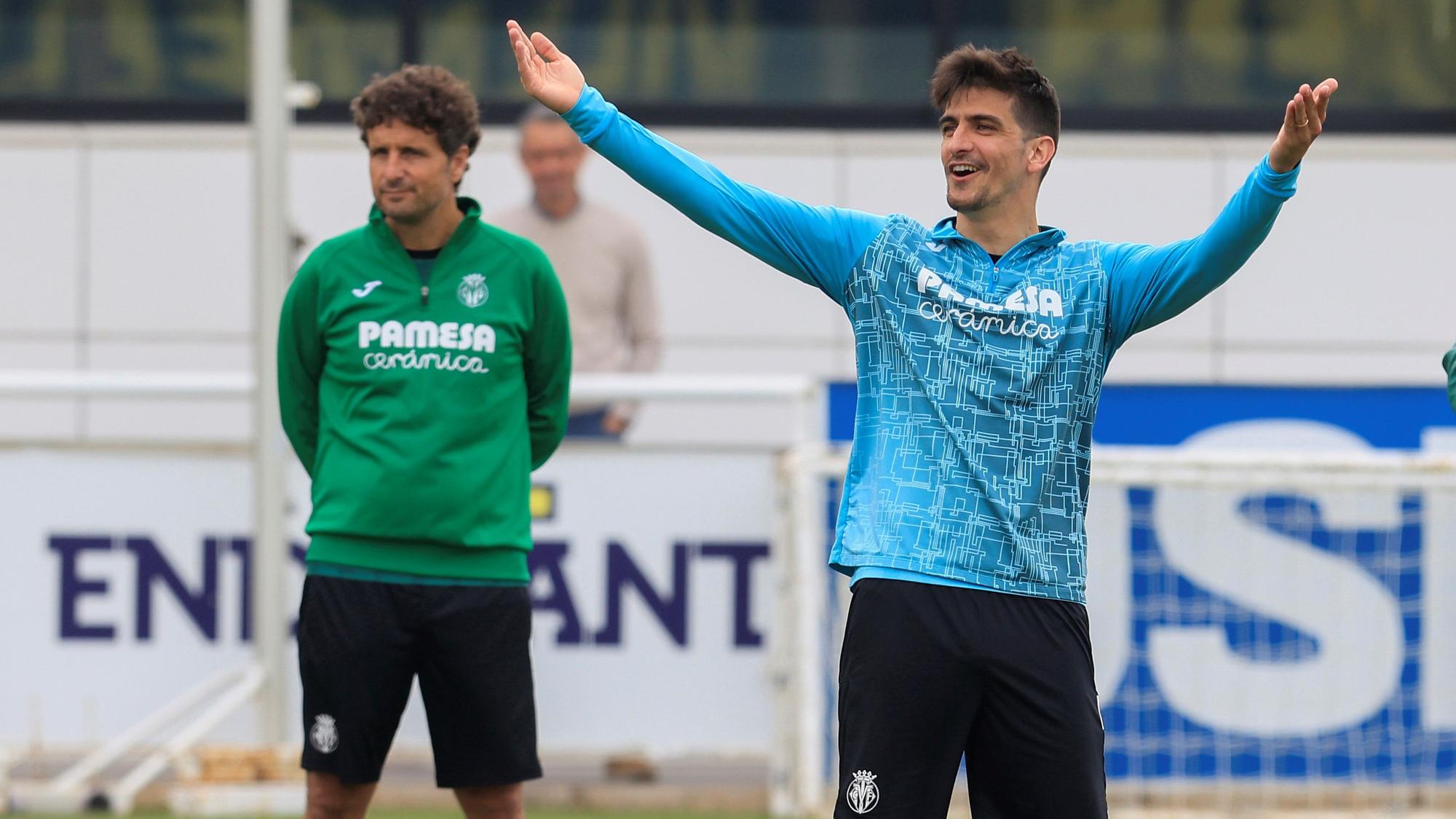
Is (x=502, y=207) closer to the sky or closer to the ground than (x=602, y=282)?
closer to the sky

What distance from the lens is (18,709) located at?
712 centimetres

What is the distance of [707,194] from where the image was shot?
375 cm

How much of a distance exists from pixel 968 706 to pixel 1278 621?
146 inches

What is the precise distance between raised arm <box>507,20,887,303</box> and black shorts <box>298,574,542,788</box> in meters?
1.26

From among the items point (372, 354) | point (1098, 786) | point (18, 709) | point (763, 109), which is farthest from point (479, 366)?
point (763, 109)

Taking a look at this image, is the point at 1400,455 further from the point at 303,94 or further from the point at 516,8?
the point at 516,8

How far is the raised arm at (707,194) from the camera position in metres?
3.73

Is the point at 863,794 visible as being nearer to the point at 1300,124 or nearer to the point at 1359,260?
the point at 1300,124

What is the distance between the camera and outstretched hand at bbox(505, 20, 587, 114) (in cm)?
373

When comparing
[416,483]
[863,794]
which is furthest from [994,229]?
[416,483]

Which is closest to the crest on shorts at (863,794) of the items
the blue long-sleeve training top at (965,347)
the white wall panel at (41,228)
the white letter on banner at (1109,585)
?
the blue long-sleeve training top at (965,347)

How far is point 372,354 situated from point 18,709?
10.5 feet

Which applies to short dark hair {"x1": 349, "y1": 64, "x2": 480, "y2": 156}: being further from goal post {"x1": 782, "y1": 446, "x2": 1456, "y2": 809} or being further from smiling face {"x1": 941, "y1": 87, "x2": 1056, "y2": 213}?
goal post {"x1": 782, "y1": 446, "x2": 1456, "y2": 809}

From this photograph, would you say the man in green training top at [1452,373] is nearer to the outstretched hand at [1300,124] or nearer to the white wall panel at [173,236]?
the outstretched hand at [1300,124]
